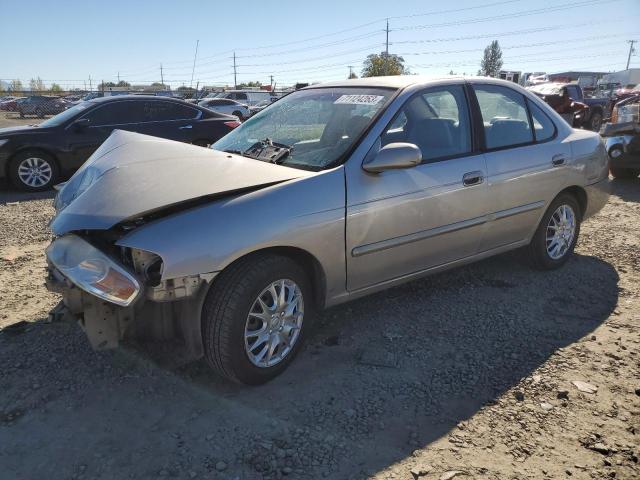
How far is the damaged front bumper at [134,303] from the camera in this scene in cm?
241

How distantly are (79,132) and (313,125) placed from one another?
5.96 metres

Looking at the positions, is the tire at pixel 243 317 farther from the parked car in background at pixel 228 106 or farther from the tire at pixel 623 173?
the parked car in background at pixel 228 106

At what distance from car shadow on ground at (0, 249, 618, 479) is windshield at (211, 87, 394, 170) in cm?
123

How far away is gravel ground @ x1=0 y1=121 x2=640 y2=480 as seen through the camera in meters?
2.30

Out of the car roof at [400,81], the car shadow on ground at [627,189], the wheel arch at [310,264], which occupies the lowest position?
the car shadow on ground at [627,189]

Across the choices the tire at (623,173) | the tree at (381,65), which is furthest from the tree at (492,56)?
the tire at (623,173)

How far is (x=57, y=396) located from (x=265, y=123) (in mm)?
2307

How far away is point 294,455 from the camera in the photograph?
2344 mm

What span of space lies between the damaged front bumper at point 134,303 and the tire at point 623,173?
325 inches

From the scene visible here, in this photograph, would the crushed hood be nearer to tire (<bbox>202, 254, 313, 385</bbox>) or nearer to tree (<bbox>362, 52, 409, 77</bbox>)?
tire (<bbox>202, 254, 313, 385</bbox>)

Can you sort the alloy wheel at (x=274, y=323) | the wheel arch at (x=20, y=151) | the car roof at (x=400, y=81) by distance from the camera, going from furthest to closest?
the wheel arch at (x=20, y=151) < the car roof at (x=400, y=81) < the alloy wheel at (x=274, y=323)

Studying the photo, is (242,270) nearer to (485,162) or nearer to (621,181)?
(485,162)

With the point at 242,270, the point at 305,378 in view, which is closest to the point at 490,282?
the point at 305,378

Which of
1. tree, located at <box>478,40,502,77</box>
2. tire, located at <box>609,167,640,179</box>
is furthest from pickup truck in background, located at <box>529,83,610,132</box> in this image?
tree, located at <box>478,40,502,77</box>
